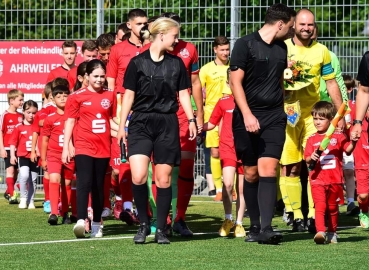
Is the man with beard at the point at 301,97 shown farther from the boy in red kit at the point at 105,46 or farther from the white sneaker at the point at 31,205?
the white sneaker at the point at 31,205

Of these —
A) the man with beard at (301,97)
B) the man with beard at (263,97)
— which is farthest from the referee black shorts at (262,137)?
the man with beard at (301,97)

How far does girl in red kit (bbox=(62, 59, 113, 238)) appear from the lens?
11.7 meters

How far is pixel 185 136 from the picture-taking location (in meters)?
Answer: 11.8

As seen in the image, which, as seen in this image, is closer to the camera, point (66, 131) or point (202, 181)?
point (66, 131)

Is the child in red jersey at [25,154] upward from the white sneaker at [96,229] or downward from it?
upward

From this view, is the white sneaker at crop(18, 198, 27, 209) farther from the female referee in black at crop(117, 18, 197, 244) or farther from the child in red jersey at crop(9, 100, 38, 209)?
the female referee in black at crop(117, 18, 197, 244)

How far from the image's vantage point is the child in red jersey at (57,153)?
14.0 meters

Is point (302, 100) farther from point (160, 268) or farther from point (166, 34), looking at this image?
point (160, 268)

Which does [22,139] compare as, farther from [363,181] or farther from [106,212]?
[363,181]

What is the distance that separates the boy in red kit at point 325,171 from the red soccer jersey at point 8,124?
8163 millimetres

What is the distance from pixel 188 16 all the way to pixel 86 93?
7572 millimetres

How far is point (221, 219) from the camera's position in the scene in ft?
47.4

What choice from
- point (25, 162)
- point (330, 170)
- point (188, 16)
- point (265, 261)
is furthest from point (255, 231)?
point (188, 16)

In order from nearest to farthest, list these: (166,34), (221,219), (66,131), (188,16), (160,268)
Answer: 1. (160,268)
2. (166,34)
3. (66,131)
4. (221,219)
5. (188,16)
